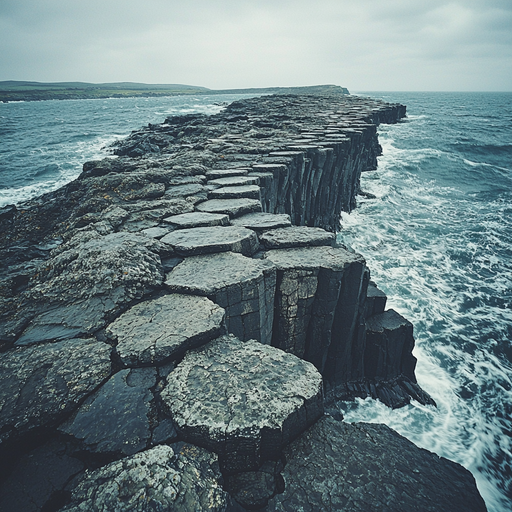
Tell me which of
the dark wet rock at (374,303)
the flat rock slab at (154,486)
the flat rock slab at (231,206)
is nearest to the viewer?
the flat rock slab at (154,486)

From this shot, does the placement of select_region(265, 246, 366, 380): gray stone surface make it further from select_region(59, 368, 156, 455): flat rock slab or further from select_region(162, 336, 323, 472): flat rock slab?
select_region(59, 368, 156, 455): flat rock slab

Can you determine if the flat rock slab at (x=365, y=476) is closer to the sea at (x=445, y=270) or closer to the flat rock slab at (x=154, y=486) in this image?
the flat rock slab at (x=154, y=486)

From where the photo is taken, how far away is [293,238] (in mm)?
3156

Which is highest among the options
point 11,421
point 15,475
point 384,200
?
point 11,421

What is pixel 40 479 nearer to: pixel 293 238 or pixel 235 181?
pixel 293 238

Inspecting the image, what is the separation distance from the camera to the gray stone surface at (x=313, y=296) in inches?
111

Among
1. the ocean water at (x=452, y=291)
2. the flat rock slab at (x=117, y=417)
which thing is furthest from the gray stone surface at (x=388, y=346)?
the flat rock slab at (x=117, y=417)

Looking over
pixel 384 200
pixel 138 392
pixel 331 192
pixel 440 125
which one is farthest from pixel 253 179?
pixel 440 125

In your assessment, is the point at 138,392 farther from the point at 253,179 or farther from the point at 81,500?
the point at 253,179

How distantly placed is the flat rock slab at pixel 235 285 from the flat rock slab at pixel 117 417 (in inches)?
30.8

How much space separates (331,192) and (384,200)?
16.2 ft

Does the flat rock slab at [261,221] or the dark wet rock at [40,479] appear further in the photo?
the flat rock slab at [261,221]

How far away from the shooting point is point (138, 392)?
159 cm

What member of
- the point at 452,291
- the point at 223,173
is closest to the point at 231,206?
the point at 223,173
